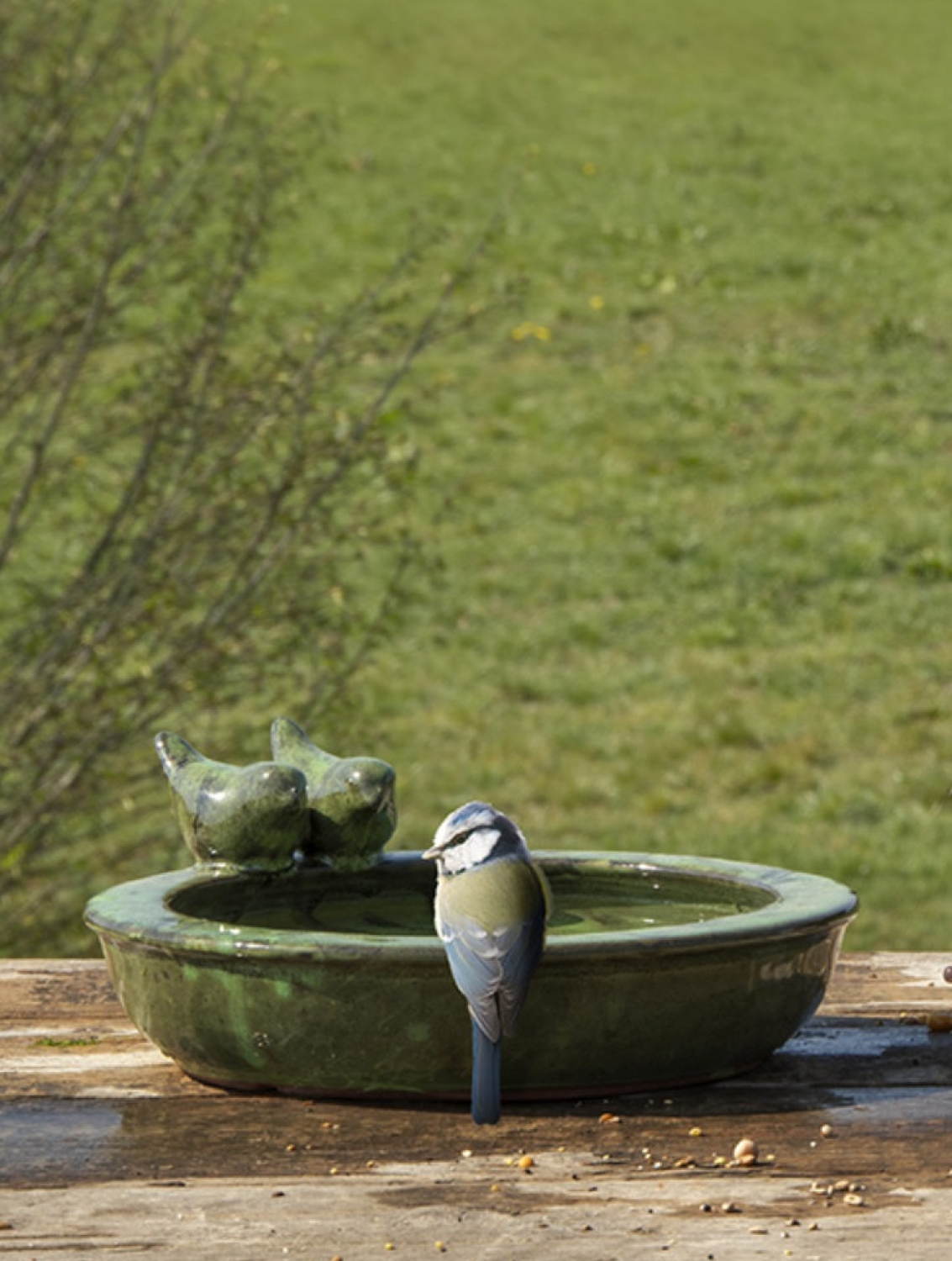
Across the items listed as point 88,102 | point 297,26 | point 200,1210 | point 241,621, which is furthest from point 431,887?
point 297,26

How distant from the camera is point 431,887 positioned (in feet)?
7.09

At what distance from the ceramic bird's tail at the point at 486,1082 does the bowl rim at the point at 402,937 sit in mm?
99

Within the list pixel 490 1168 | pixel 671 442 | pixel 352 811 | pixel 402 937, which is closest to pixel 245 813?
pixel 352 811

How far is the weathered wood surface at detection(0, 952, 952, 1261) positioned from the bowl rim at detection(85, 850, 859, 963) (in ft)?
0.55

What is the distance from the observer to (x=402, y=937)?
72.1 inches

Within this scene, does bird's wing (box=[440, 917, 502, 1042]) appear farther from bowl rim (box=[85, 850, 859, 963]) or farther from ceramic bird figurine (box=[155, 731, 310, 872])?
ceramic bird figurine (box=[155, 731, 310, 872])

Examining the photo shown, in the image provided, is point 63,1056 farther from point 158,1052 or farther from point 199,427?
point 199,427

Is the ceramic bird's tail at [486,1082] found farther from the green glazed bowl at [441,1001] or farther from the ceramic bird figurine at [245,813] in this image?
the ceramic bird figurine at [245,813]

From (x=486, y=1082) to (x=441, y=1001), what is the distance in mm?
84

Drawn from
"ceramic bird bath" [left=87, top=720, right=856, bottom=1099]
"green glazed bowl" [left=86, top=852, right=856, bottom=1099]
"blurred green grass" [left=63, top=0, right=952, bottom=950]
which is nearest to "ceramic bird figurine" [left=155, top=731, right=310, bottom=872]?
"ceramic bird bath" [left=87, top=720, right=856, bottom=1099]

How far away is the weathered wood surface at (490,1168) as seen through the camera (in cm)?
144

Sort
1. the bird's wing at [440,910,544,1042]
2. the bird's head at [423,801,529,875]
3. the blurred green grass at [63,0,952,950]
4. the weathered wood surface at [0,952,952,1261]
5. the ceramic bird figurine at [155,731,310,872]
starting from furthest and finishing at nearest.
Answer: the blurred green grass at [63,0,952,950]
the ceramic bird figurine at [155,731,310,872]
the bird's head at [423,801,529,875]
the bird's wing at [440,910,544,1042]
the weathered wood surface at [0,952,952,1261]

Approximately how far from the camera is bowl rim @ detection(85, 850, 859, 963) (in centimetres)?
167

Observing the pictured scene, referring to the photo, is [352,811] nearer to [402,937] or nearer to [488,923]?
[402,937]
